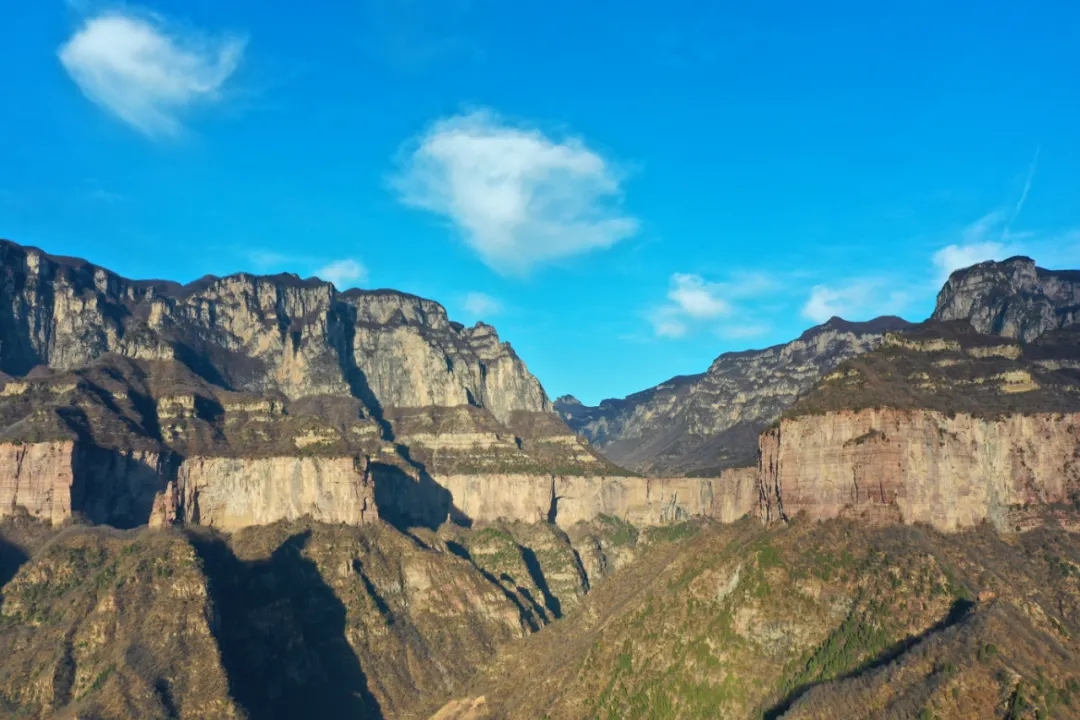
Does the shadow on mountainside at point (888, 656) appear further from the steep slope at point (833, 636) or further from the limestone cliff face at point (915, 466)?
the limestone cliff face at point (915, 466)

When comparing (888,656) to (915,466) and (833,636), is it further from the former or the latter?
(915,466)

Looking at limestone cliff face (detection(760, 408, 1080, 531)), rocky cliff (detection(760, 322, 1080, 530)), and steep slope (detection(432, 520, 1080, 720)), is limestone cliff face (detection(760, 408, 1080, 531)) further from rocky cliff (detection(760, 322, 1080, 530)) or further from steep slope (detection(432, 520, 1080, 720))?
steep slope (detection(432, 520, 1080, 720))

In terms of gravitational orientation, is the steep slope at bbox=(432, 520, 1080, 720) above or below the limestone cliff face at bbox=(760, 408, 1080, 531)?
below

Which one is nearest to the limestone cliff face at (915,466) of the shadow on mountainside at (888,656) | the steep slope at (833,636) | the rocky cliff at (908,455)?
the rocky cliff at (908,455)

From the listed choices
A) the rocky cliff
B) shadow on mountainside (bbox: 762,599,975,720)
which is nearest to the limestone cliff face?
the rocky cliff

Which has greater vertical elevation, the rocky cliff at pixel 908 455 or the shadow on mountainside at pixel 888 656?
the rocky cliff at pixel 908 455
